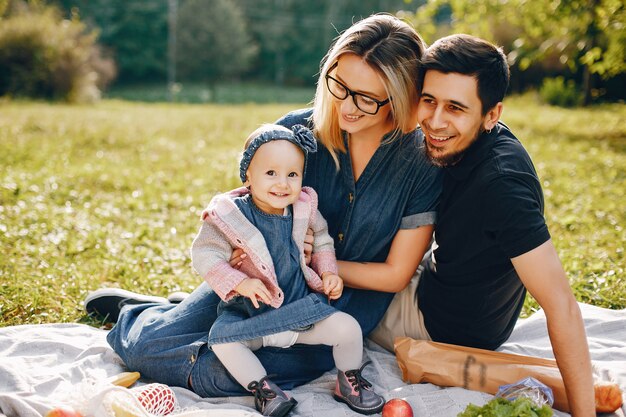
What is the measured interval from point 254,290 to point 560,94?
1867cm

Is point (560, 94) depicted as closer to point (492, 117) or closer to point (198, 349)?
point (492, 117)

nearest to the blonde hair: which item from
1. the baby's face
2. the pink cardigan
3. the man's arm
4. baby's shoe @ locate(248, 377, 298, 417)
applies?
the baby's face

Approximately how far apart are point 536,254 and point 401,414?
0.90 meters

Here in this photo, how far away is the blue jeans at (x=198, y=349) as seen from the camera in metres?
3.01

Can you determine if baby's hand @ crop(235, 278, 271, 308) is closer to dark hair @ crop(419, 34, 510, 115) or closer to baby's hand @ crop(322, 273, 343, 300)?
baby's hand @ crop(322, 273, 343, 300)

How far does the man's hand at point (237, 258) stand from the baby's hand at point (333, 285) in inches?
16.2

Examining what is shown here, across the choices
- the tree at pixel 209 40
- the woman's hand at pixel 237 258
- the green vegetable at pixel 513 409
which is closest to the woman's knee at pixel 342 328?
the woman's hand at pixel 237 258

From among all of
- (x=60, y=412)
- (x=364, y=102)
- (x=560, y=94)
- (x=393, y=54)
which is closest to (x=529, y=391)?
(x=364, y=102)

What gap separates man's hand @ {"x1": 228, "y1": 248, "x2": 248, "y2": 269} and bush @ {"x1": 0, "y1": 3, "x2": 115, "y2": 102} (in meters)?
17.6

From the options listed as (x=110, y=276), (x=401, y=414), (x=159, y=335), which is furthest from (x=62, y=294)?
(x=401, y=414)

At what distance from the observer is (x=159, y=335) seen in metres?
3.16

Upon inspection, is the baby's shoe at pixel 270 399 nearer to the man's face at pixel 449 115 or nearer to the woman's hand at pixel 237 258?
the woman's hand at pixel 237 258

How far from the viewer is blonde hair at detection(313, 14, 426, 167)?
2.96 metres

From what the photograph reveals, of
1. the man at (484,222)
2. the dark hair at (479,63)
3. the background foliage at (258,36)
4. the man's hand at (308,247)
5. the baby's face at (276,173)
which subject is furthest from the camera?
the background foliage at (258,36)
